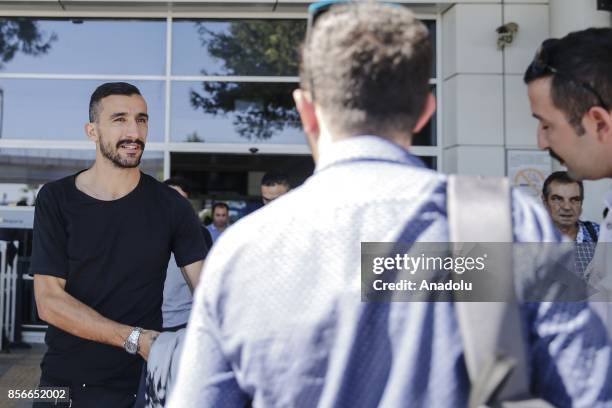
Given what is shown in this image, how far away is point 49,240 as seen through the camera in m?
2.47

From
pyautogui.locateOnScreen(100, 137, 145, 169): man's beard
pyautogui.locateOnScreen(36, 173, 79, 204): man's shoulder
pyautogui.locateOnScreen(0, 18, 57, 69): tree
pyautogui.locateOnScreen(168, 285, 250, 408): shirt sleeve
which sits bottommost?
pyautogui.locateOnScreen(168, 285, 250, 408): shirt sleeve

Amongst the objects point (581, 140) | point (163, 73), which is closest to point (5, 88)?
point (163, 73)

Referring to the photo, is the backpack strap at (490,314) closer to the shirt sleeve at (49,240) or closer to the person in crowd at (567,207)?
the shirt sleeve at (49,240)

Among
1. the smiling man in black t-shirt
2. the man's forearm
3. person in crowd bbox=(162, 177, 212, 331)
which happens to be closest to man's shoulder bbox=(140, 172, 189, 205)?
Result: the smiling man in black t-shirt

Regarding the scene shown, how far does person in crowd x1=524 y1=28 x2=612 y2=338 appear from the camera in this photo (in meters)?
1.48

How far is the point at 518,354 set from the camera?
3.24 feet

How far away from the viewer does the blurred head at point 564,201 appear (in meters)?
4.40

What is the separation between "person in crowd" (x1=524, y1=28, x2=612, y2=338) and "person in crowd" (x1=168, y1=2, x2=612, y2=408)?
0.54 meters

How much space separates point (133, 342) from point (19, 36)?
22.8 ft

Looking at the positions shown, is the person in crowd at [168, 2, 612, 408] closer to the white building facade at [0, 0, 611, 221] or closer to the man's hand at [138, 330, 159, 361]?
the man's hand at [138, 330, 159, 361]

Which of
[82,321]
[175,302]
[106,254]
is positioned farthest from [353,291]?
[175,302]

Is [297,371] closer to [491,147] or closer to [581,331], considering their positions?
[581,331]

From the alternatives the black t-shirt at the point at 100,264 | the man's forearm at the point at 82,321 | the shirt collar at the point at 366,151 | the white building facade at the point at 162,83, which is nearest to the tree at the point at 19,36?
the white building facade at the point at 162,83

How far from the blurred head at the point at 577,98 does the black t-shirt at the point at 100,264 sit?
5.29 feet
